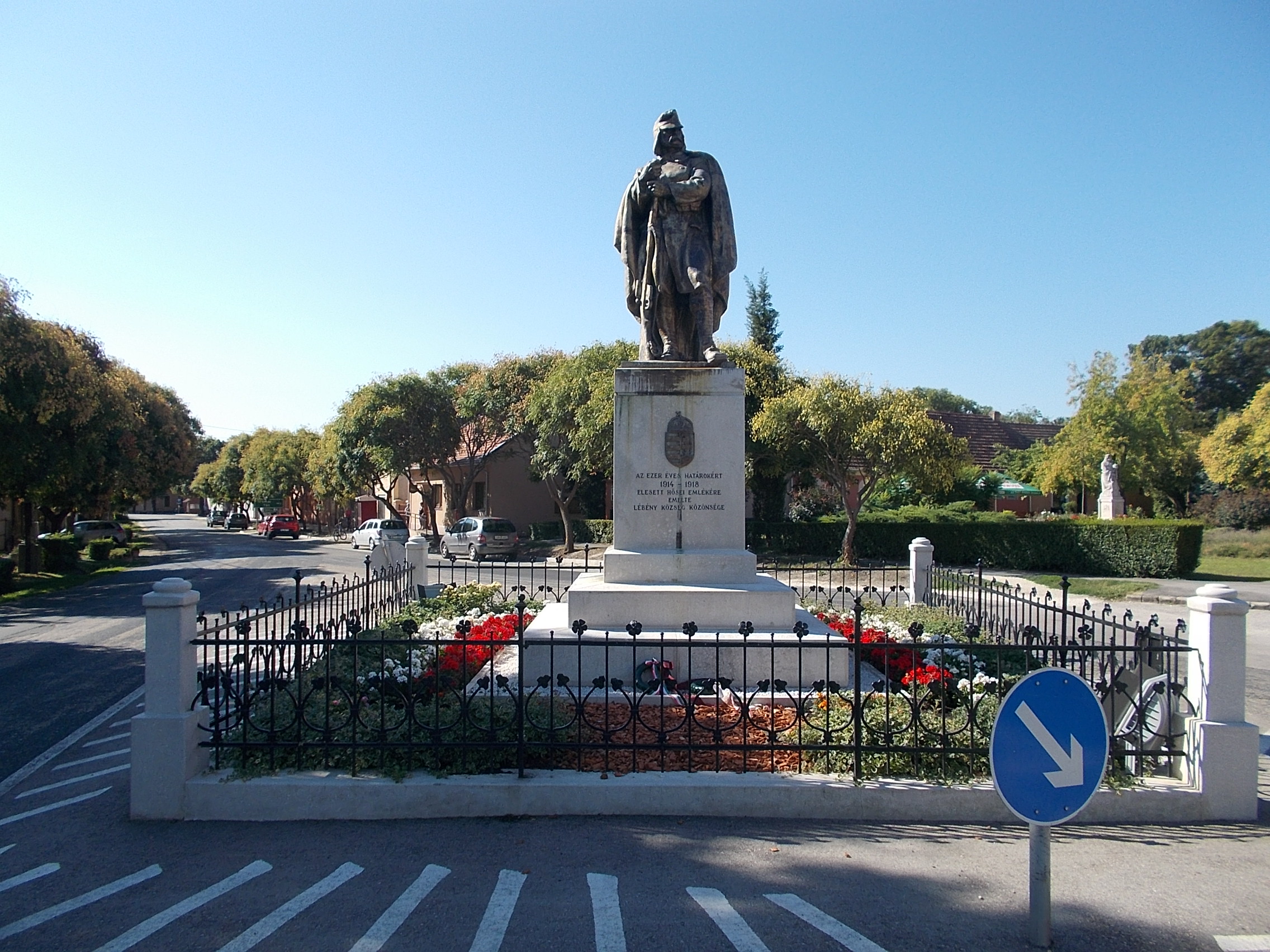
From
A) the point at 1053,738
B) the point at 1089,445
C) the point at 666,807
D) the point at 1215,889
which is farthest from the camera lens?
the point at 1089,445

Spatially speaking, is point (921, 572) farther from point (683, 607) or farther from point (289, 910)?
point (289, 910)

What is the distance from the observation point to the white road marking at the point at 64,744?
6.36m

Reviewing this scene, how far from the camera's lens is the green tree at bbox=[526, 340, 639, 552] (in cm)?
2833

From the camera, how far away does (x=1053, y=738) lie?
11.2 ft

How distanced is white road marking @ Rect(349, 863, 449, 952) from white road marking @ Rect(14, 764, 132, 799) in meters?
3.19

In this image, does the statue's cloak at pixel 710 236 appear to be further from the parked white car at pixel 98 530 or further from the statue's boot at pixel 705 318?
the parked white car at pixel 98 530

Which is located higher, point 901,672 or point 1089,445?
point 1089,445

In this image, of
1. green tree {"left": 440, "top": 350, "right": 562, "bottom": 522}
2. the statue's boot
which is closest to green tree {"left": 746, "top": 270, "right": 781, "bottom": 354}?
green tree {"left": 440, "top": 350, "right": 562, "bottom": 522}

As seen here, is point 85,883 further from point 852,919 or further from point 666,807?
point 852,919

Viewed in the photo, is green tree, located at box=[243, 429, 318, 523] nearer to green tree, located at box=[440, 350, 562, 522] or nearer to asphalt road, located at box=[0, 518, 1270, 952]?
green tree, located at box=[440, 350, 562, 522]

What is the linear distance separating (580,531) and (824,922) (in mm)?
33874

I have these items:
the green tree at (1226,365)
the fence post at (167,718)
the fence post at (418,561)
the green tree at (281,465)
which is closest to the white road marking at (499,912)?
the fence post at (167,718)

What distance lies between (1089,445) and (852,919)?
132ft

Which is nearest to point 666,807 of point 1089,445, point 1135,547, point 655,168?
point 655,168
